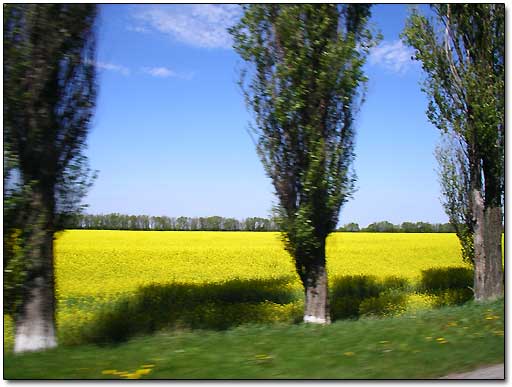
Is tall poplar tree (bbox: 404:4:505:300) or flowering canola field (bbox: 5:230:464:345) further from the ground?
tall poplar tree (bbox: 404:4:505:300)

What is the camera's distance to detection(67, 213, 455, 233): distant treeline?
29.6ft

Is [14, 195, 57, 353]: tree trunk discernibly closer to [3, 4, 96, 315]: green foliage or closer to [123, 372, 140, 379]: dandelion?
[3, 4, 96, 315]: green foliage

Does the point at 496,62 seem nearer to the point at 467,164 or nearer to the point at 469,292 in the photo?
the point at 467,164

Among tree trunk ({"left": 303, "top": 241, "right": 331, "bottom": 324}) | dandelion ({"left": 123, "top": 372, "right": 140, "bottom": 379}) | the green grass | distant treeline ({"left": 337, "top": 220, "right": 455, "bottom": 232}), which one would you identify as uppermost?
distant treeline ({"left": 337, "top": 220, "right": 455, "bottom": 232})

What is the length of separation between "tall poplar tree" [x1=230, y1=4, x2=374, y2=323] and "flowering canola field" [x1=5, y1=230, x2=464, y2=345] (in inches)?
88.4

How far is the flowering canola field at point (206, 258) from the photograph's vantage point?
987cm

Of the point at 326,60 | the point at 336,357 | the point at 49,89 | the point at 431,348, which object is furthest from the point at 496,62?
the point at 49,89

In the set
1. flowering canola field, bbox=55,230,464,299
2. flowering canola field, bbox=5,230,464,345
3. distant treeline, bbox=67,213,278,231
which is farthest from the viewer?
flowering canola field, bbox=55,230,464,299

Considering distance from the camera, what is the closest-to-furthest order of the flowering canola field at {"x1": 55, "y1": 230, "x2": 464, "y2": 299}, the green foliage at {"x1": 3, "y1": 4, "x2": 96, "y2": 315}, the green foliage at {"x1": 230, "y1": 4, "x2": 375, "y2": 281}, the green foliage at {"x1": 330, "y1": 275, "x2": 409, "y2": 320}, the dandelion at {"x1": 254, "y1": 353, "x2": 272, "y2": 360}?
the dandelion at {"x1": 254, "y1": 353, "x2": 272, "y2": 360} → the green foliage at {"x1": 3, "y1": 4, "x2": 96, "y2": 315} → the green foliage at {"x1": 230, "y1": 4, "x2": 375, "y2": 281} → the green foliage at {"x1": 330, "y1": 275, "x2": 409, "y2": 320} → the flowering canola field at {"x1": 55, "y1": 230, "x2": 464, "y2": 299}

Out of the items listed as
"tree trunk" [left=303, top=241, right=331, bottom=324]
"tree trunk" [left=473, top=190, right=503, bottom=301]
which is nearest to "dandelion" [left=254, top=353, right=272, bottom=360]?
"tree trunk" [left=303, top=241, right=331, bottom=324]

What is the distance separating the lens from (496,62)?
8.06 meters

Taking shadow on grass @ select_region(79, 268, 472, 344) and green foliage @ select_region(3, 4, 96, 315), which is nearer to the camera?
green foliage @ select_region(3, 4, 96, 315)

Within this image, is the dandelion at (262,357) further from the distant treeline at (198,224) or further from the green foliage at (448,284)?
the green foliage at (448,284)

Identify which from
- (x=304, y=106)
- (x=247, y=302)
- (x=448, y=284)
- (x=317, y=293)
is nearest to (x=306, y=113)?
(x=304, y=106)
